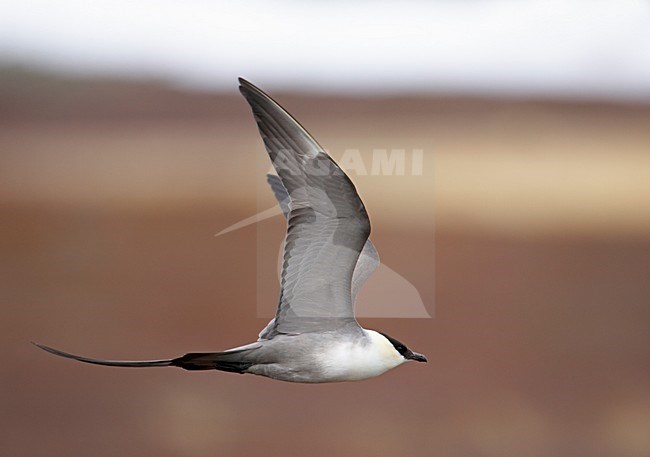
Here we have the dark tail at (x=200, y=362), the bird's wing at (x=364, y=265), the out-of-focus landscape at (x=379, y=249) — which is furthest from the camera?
the out-of-focus landscape at (x=379, y=249)

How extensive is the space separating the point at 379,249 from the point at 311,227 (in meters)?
3.18

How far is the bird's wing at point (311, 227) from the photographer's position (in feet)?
3.26

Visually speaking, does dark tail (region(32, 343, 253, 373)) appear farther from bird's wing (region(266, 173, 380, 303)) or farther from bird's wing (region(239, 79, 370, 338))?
bird's wing (region(266, 173, 380, 303))

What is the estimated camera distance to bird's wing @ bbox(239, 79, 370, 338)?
0.99 metres

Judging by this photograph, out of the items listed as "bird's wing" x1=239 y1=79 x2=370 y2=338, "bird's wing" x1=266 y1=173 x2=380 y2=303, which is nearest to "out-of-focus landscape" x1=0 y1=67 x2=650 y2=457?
"bird's wing" x1=266 y1=173 x2=380 y2=303

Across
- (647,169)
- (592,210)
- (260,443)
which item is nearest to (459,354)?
(260,443)

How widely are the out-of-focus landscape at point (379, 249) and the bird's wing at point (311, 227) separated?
3.28ft

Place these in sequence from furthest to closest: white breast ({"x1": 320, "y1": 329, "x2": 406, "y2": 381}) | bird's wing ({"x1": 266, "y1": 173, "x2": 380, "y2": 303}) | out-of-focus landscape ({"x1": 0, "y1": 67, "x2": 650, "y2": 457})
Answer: out-of-focus landscape ({"x1": 0, "y1": 67, "x2": 650, "y2": 457}) < bird's wing ({"x1": 266, "y1": 173, "x2": 380, "y2": 303}) < white breast ({"x1": 320, "y1": 329, "x2": 406, "y2": 381})

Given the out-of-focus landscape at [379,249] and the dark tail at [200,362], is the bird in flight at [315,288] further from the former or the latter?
the out-of-focus landscape at [379,249]

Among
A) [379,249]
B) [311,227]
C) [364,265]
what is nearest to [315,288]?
[311,227]

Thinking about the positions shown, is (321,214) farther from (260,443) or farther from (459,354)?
(459,354)

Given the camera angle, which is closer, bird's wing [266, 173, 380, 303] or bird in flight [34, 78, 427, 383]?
bird in flight [34, 78, 427, 383]

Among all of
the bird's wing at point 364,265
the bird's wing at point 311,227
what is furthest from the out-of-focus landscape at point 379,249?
the bird's wing at point 311,227

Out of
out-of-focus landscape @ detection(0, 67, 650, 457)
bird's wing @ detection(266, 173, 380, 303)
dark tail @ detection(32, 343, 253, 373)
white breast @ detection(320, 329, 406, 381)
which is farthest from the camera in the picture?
out-of-focus landscape @ detection(0, 67, 650, 457)
